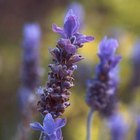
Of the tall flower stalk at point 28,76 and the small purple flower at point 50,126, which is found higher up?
the tall flower stalk at point 28,76

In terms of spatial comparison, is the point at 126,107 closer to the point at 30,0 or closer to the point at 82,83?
the point at 82,83

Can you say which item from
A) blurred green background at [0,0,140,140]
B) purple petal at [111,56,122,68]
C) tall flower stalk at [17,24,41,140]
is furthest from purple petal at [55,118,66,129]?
blurred green background at [0,0,140,140]

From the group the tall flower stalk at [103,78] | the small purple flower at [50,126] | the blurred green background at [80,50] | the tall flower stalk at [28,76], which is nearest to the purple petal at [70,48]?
the small purple flower at [50,126]

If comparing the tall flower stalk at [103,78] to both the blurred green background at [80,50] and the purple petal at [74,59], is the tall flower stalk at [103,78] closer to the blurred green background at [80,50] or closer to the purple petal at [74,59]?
the purple petal at [74,59]

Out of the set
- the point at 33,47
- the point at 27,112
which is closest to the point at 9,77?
the point at 33,47

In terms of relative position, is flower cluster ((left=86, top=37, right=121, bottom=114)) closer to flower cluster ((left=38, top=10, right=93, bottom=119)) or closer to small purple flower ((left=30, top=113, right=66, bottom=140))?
flower cluster ((left=38, top=10, right=93, bottom=119))

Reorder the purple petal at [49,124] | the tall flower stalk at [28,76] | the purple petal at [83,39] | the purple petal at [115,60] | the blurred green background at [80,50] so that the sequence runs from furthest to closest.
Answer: the blurred green background at [80,50] → the tall flower stalk at [28,76] → the purple petal at [115,60] → the purple petal at [83,39] → the purple petal at [49,124]

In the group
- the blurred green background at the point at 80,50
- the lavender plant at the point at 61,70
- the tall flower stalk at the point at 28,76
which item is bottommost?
the lavender plant at the point at 61,70
